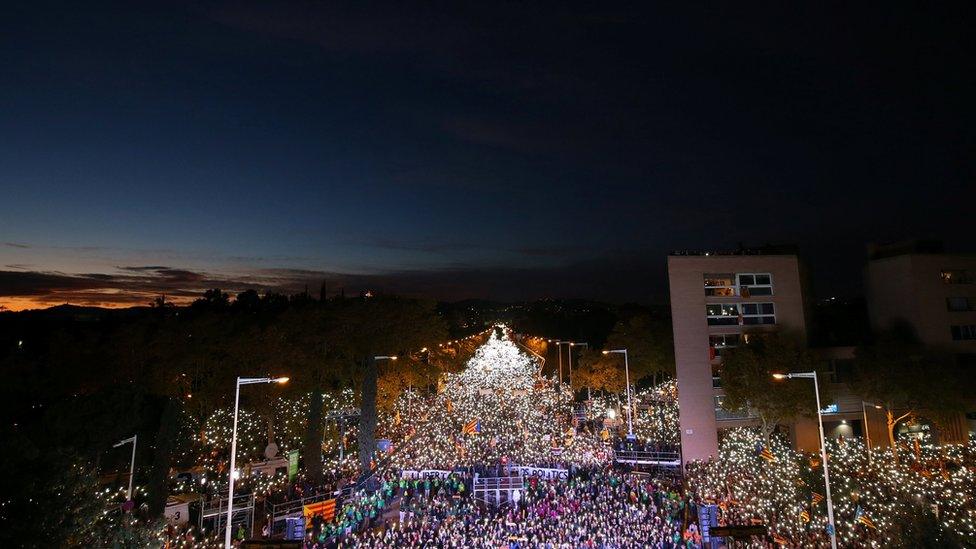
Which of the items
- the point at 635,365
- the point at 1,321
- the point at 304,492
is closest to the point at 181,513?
the point at 304,492

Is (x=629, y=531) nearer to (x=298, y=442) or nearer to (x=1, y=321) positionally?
(x=298, y=442)

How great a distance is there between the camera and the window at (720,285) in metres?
37.8

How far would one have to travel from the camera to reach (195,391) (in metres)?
30.5

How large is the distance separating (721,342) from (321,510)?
A: 95.2 feet

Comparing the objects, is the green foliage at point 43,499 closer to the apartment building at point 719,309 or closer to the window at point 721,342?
the apartment building at point 719,309

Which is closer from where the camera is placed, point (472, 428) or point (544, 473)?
point (544, 473)

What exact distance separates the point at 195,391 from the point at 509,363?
45.1 metres

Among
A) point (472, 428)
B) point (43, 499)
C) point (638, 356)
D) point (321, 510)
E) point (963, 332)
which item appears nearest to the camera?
point (43, 499)

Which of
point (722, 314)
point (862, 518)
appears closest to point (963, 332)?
point (722, 314)

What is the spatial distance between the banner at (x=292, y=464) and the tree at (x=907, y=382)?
33.4m

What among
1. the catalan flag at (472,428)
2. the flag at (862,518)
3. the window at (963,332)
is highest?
the window at (963,332)

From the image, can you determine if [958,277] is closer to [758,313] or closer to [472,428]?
[758,313]

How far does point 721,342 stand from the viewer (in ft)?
122

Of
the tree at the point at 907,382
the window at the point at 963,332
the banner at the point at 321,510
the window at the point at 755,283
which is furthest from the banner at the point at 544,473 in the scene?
the window at the point at 963,332
